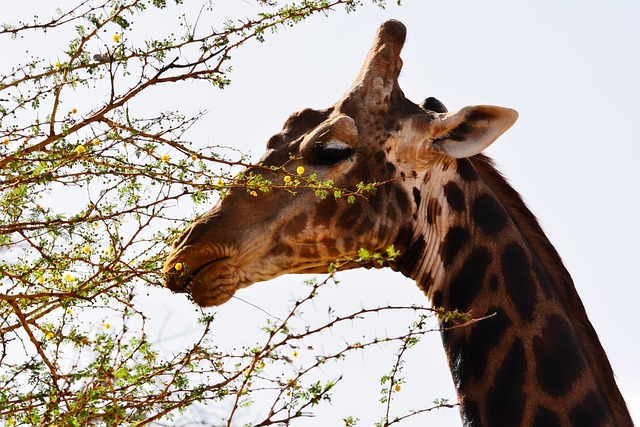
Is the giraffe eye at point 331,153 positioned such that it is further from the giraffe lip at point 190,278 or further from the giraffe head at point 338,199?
the giraffe lip at point 190,278

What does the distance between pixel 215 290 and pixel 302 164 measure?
0.93 m

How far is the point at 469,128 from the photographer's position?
5863mm

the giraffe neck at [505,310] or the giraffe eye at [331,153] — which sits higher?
the giraffe eye at [331,153]

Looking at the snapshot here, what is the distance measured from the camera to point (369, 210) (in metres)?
5.87

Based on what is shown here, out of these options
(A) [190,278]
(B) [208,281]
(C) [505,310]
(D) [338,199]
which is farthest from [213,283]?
(C) [505,310]

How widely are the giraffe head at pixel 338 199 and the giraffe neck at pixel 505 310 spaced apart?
0.16 metres

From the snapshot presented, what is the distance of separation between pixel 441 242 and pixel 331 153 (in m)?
0.81

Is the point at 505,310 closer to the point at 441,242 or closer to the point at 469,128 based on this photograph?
the point at 441,242

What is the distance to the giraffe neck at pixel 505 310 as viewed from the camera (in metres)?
5.25

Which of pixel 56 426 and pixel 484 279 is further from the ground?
pixel 484 279

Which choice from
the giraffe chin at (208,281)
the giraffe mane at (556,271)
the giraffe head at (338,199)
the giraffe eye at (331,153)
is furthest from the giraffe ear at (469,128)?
the giraffe chin at (208,281)

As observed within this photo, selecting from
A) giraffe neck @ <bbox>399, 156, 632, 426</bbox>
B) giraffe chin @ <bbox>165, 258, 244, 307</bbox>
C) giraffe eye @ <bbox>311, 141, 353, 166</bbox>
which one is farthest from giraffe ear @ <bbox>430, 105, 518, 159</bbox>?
giraffe chin @ <bbox>165, 258, 244, 307</bbox>

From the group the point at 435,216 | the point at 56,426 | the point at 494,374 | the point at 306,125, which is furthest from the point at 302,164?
the point at 56,426

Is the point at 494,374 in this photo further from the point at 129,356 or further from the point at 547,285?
the point at 129,356
